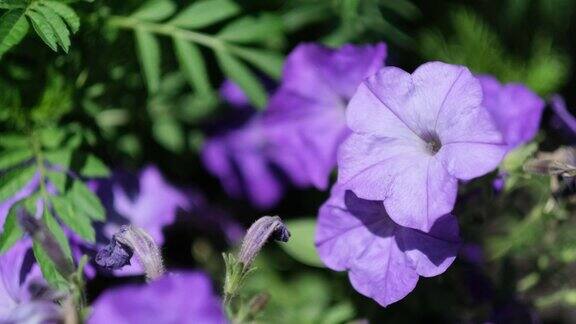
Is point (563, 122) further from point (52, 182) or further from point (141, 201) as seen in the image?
point (52, 182)

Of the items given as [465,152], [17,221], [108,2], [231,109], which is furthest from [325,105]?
[17,221]

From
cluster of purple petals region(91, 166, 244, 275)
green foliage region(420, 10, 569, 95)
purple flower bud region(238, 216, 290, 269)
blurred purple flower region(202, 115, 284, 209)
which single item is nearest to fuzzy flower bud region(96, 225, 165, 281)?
A: purple flower bud region(238, 216, 290, 269)

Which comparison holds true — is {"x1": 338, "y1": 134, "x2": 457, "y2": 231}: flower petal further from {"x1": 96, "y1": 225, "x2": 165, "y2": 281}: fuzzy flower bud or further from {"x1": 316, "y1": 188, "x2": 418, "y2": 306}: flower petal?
{"x1": 96, "y1": 225, "x2": 165, "y2": 281}: fuzzy flower bud

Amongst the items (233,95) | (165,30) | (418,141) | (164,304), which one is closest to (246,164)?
(233,95)

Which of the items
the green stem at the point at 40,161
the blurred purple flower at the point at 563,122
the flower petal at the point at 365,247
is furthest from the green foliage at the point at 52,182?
the blurred purple flower at the point at 563,122

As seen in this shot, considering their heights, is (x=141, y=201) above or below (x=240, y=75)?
below

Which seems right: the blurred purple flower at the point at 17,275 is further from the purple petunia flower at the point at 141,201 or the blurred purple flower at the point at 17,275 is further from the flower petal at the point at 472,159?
the flower petal at the point at 472,159
